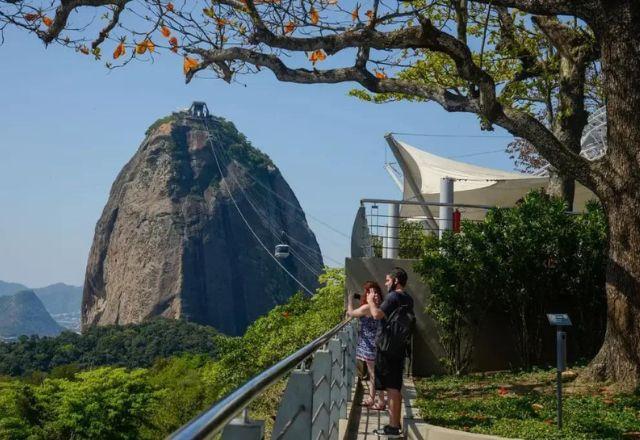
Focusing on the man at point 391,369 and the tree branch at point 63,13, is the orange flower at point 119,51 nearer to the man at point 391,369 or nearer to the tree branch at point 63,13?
the tree branch at point 63,13

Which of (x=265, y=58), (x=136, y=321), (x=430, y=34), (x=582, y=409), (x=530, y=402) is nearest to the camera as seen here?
(x=582, y=409)

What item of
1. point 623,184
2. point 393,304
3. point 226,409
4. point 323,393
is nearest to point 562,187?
point 623,184

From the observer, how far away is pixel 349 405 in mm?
10109

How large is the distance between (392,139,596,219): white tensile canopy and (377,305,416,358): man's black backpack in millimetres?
16702

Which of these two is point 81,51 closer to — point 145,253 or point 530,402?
point 530,402

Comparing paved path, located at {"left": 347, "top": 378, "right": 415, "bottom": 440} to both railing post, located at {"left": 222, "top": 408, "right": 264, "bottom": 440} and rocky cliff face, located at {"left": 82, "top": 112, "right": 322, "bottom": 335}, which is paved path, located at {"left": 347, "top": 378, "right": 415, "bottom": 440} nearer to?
railing post, located at {"left": 222, "top": 408, "right": 264, "bottom": 440}

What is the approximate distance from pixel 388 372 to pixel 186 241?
134 meters

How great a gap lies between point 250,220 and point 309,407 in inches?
6025

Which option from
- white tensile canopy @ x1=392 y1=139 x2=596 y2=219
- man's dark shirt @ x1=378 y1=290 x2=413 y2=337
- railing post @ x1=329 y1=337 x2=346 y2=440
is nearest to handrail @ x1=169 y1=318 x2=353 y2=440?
railing post @ x1=329 y1=337 x2=346 y2=440

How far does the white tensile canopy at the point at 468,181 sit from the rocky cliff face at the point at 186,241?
10441 centimetres

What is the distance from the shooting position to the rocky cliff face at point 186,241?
447 ft

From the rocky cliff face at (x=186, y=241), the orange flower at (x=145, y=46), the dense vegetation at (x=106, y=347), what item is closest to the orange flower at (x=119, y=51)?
the orange flower at (x=145, y=46)

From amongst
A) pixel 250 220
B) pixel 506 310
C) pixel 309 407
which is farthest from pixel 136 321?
pixel 309 407

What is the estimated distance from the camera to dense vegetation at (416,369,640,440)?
773 cm
